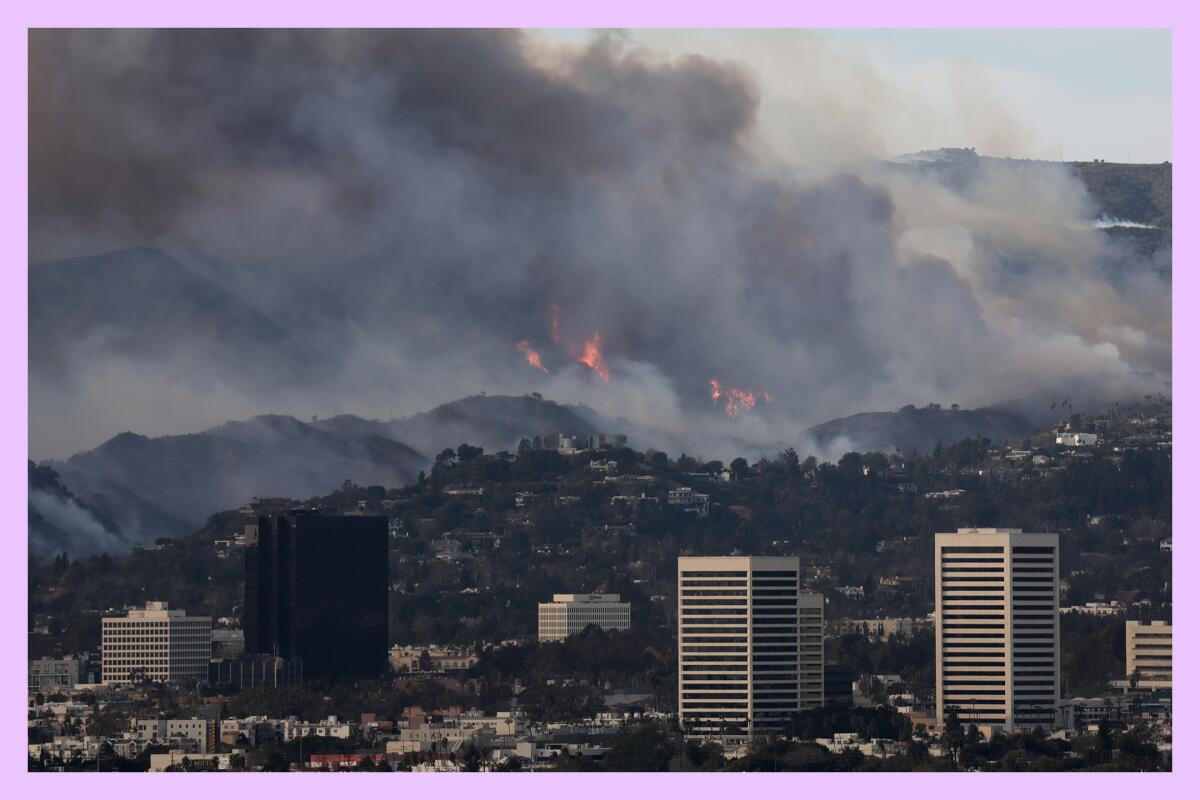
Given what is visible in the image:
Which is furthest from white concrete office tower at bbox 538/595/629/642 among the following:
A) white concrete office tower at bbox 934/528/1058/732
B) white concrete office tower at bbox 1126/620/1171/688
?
white concrete office tower at bbox 934/528/1058/732

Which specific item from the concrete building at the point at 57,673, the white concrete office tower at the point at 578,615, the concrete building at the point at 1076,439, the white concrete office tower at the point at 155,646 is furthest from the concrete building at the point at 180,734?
the concrete building at the point at 1076,439

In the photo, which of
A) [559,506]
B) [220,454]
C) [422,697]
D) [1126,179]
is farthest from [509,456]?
[422,697]

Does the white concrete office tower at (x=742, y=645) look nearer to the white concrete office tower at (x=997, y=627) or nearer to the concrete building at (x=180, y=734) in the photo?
the white concrete office tower at (x=997, y=627)

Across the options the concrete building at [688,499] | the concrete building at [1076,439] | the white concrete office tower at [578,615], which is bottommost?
the white concrete office tower at [578,615]

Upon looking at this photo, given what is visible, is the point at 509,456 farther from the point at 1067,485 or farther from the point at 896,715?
the point at 896,715

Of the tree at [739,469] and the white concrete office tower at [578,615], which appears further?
the tree at [739,469]

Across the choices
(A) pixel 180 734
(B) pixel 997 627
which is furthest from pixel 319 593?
→ (B) pixel 997 627

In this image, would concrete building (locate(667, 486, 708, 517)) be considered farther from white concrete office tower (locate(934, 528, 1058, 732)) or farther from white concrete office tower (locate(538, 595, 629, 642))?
white concrete office tower (locate(934, 528, 1058, 732))

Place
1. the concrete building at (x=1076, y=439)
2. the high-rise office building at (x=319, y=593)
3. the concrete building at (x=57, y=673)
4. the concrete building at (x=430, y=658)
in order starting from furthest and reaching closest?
the concrete building at (x=1076, y=439) < the concrete building at (x=430, y=658) < the high-rise office building at (x=319, y=593) < the concrete building at (x=57, y=673)

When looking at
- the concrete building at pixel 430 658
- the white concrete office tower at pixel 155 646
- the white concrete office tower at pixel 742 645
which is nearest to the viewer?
the white concrete office tower at pixel 742 645
